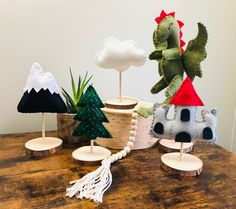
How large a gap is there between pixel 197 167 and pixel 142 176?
130 millimetres

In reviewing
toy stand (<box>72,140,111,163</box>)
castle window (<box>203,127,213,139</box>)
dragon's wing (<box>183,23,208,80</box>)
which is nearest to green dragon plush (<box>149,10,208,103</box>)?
dragon's wing (<box>183,23,208,80</box>)

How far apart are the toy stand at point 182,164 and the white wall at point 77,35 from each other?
41 centimetres

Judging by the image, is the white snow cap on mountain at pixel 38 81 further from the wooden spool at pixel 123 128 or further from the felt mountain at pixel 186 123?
the felt mountain at pixel 186 123

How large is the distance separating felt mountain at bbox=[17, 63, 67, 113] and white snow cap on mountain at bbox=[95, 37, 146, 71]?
16 centimetres

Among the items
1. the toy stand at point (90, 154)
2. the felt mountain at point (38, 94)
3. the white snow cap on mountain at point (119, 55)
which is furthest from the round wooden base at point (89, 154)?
the white snow cap on mountain at point (119, 55)

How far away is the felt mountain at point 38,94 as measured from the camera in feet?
2.21

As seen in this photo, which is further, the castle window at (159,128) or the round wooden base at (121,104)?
the round wooden base at (121,104)

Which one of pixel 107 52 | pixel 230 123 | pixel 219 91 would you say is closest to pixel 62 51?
pixel 107 52

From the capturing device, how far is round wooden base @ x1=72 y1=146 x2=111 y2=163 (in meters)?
0.65

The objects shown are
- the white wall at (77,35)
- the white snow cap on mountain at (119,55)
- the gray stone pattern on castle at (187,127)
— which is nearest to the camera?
the gray stone pattern on castle at (187,127)

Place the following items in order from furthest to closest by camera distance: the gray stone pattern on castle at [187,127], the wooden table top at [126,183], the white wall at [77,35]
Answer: the white wall at [77,35] → the gray stone pattern on castle at [187,127] → the wooden table top at [126,183]

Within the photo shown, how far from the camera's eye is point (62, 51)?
2.97 feet

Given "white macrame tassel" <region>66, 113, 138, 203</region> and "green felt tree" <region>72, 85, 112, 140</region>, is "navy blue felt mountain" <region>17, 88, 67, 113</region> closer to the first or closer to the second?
"green felt tree" <region>72, 85, 112, 140</region>

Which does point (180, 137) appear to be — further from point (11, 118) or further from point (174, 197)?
point (11, 118)
